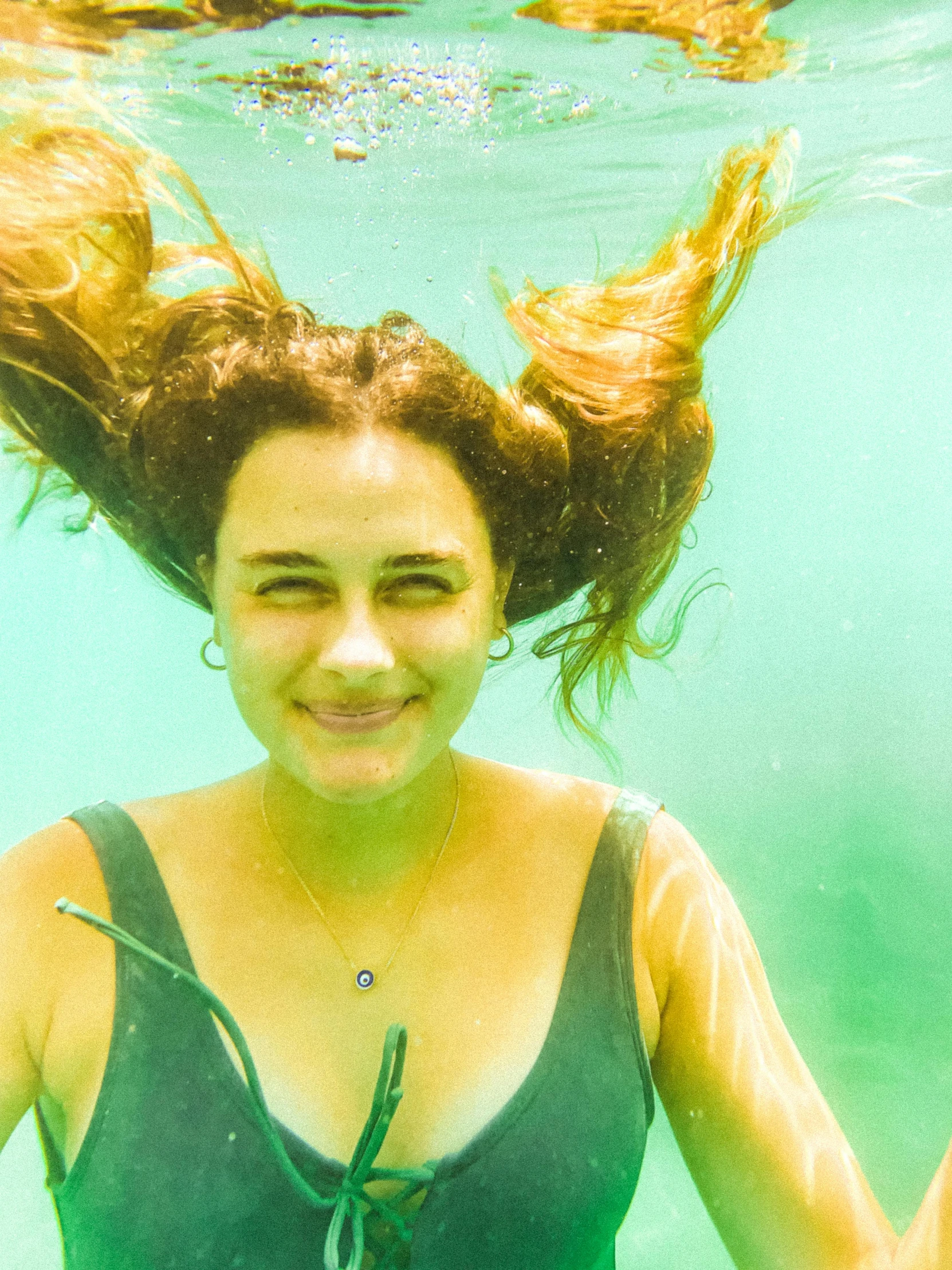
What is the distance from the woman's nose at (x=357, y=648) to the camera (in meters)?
2.08

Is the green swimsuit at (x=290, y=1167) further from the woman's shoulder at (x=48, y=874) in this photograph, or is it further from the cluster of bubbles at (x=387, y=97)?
the cluster of bubbles at (x=387, y=97)

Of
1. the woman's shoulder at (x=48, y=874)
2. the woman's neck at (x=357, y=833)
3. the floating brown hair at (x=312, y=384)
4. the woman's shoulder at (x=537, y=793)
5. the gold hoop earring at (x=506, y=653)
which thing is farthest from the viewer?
the gold hoop earring at (x=506, y=653)

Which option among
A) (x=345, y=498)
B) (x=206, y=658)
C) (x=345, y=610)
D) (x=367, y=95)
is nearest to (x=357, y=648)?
(x=345, y=610)

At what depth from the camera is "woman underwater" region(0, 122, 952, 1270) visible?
209 cm

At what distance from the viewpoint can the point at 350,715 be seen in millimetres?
2162

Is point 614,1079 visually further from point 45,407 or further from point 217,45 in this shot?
point 217,45

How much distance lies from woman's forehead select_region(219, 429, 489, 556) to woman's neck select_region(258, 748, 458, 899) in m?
0.72

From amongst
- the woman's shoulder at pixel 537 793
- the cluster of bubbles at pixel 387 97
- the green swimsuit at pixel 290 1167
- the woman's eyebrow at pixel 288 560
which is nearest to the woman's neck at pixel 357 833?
the woman's shoulder at pixel 537 793

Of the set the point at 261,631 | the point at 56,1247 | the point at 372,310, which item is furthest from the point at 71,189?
the point at 56,1247

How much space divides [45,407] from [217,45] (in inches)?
118

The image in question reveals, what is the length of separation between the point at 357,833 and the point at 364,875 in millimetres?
130

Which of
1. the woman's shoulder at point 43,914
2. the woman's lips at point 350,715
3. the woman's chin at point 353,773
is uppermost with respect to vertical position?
the woman's lips at point 350,715

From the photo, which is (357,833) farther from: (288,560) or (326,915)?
(288,560)

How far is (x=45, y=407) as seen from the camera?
2686 mm
